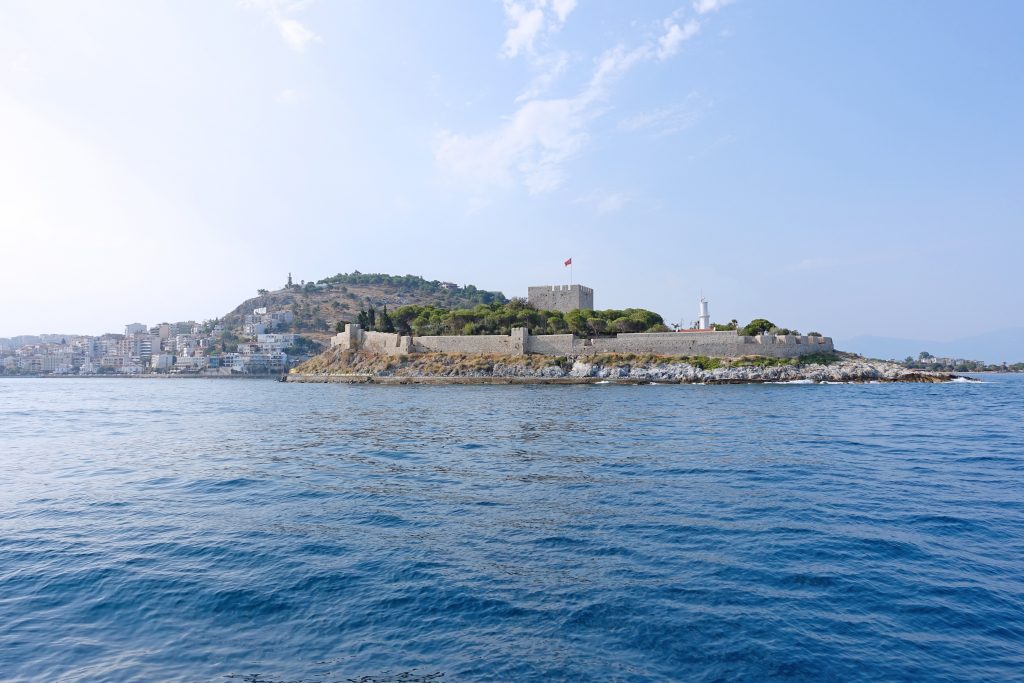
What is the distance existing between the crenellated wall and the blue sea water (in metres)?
30.3

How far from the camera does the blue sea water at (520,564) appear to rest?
14.8 feet

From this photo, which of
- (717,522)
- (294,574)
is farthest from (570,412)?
(294,574)

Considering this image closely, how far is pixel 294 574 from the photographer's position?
6.11 metres

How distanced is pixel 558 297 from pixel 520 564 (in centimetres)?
5364

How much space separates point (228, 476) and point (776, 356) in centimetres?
4043

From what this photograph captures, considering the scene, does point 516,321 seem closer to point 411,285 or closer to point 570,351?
point 570,351

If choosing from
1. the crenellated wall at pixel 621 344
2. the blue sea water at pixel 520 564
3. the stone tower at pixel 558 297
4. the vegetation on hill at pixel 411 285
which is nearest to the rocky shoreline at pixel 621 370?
the crenellated wall at pixel 621 344

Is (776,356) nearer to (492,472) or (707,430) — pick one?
(707,430)

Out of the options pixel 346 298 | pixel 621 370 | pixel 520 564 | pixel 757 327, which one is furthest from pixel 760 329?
pixel 346 298

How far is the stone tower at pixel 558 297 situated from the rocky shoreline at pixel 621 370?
461 inches

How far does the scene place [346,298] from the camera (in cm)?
12500

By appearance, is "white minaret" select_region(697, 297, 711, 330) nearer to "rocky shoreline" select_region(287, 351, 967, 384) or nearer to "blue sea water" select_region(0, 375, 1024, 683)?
"rocky shoreline" select_region(287, 351, 967, 384)

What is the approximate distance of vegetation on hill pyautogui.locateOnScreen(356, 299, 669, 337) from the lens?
51750mm

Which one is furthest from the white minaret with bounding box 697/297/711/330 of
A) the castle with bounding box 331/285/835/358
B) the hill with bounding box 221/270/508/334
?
the hill with bounding box 221/270/508/334
